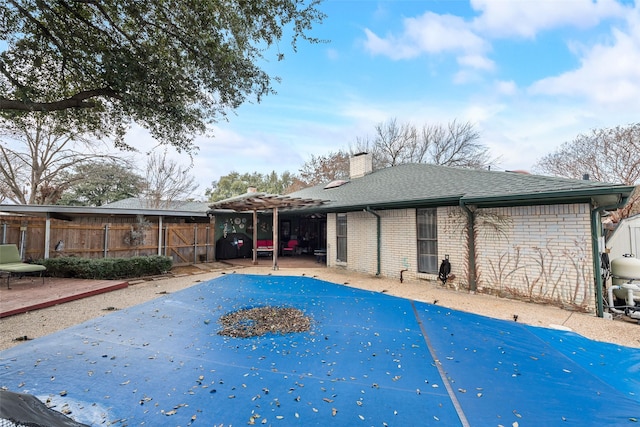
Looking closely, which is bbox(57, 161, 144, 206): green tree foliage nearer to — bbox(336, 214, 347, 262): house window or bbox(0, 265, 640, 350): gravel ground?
bbox(0, 265, 640, 350): gravel ground

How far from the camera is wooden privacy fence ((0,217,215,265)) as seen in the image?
8852 millimetres

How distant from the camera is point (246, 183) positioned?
37.9 m

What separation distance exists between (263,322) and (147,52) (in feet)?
18.0

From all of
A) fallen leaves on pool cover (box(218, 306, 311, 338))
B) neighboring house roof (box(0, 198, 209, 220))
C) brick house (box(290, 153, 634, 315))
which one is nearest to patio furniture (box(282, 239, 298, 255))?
neighboring house roof (box(0, 198, 209, 220))

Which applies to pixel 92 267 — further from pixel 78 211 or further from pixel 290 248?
pixel 290 248

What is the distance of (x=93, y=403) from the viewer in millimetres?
2658

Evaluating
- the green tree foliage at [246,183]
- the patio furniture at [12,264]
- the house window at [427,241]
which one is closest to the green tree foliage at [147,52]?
the patio furniture at [12,264]

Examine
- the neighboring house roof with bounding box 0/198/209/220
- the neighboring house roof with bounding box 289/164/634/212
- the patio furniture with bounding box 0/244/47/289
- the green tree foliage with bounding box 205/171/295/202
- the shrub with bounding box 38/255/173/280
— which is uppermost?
the green tree foliage with bounding box 205/171/295/202

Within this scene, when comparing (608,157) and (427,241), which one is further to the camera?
(608,157)

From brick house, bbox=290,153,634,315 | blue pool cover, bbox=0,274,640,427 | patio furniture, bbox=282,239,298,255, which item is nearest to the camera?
blue pool cover, bbox=0,274,640,427

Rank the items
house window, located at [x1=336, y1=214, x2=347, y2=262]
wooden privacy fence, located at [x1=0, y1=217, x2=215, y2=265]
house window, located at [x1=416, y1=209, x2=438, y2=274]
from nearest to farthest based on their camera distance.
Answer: house window, located at [x1=416, y1=209, x2=438, y2=274] → wooden privacy fence, located at [x1=0, y1=217, x2=215, y2=265] → house window, located at [x1=336, y1=214, x2=347, y2=262]

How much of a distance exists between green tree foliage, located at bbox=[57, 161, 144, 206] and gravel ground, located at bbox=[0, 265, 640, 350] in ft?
40.1

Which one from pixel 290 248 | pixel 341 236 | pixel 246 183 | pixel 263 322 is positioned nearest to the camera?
pixel 263 322

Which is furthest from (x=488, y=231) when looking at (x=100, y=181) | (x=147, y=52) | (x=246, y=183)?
(x=246, y=183)
